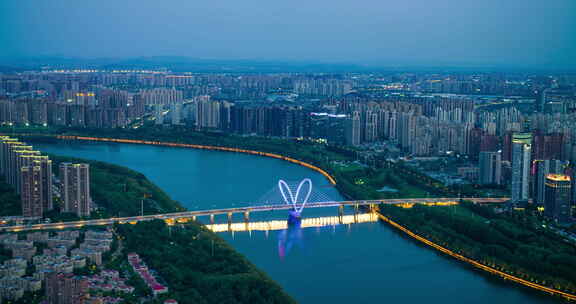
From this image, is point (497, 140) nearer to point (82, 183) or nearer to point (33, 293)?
point (82, 183)

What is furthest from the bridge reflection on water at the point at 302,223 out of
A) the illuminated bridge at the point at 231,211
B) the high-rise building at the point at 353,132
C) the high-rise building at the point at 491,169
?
the high-rise building at the point at 353,132

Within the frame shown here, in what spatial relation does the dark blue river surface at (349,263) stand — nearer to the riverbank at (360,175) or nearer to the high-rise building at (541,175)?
the riverbank at (360,175)

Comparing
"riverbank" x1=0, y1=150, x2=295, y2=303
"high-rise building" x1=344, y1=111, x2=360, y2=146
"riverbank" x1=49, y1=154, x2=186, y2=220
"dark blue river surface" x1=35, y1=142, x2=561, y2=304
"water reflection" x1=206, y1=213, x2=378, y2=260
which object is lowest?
"dark blue river surface" x1=35, y1=142, x2=561, y2=304

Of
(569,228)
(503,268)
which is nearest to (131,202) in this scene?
(503,268)

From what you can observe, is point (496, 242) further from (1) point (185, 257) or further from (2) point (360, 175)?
(2) point (360, 175)

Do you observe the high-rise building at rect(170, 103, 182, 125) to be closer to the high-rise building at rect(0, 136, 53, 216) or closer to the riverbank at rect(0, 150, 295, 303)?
the high-rise building at rect(0, 136, 53, 216)

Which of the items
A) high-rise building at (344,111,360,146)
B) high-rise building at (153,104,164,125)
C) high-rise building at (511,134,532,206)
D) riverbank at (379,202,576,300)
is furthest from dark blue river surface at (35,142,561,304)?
high-rise building at (153,104,164,125)

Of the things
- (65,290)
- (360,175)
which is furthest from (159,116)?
(65,290)
